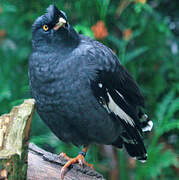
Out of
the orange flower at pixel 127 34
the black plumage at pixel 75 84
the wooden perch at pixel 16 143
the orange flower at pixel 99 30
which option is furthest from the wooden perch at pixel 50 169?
the orange flower at pixel 127 34

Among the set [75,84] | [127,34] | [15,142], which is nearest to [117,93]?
[75,84]

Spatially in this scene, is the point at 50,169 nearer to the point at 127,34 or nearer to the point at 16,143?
the point at 16,143

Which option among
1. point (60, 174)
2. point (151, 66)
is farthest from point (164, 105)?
point (60, 174)

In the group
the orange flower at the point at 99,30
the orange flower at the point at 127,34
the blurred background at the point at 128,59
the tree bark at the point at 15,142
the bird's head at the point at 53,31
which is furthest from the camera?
the orange flower at the point at 127,34

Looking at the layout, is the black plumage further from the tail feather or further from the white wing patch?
the tail feather

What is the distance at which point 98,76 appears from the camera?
3.05 m

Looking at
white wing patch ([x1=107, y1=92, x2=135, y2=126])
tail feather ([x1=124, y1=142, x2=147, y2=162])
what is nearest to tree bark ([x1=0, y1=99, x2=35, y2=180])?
white wing patch ([x1=107, y1=92, x2=135, y2=126])

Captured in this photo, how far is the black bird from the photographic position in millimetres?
2951

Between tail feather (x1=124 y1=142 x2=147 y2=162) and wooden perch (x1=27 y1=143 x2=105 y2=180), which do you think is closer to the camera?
wooden perch (x1=27 y1=143 x2=105 y2=180)

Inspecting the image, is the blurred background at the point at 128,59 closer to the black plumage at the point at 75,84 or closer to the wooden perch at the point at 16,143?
the black plumage at the point at 75,84

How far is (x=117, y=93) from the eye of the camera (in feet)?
10.7

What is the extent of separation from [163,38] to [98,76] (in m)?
2.37

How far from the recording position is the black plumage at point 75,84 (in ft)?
9.68

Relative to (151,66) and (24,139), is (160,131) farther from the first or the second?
(24,139)
